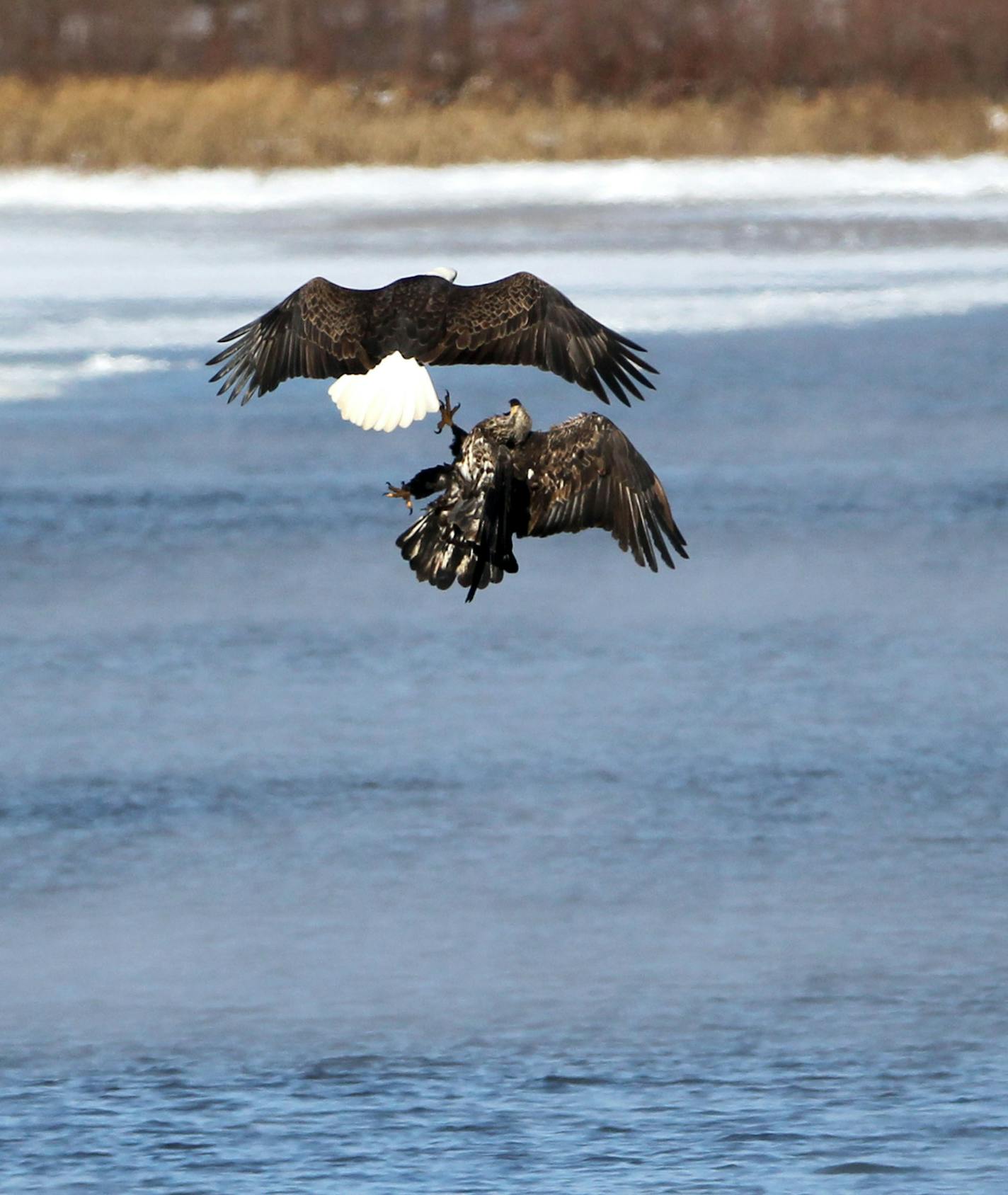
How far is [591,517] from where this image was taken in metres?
5.71

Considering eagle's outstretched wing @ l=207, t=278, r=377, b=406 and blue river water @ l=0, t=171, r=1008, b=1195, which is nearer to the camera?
eagle's outstretched wing @ l=207, t=278, r=377, b=406

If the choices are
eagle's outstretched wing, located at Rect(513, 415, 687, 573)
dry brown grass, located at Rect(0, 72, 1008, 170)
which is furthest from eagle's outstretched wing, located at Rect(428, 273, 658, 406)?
dry brown grass, located at Rect(0, 72, 1008, 170)

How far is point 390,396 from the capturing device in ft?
18.5

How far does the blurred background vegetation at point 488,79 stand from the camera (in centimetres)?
2680

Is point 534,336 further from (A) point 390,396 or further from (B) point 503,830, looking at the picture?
(B) point 503,830

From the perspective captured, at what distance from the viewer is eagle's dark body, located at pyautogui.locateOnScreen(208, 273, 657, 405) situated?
5906 mm

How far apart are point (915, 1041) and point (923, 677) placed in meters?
3.47

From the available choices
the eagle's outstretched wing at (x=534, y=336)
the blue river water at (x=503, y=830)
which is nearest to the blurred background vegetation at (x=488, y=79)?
the blue river water at (x=503, y=830)

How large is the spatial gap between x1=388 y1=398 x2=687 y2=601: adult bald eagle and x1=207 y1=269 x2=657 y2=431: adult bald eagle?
18 centimetres

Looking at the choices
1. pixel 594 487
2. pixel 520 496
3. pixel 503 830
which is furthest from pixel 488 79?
pixel 520 496

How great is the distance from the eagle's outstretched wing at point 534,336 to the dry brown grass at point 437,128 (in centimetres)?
2016

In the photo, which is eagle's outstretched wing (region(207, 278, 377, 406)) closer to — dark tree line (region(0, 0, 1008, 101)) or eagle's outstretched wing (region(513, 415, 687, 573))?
eagle's outstretched wing (region(513, 415, 687, 573))

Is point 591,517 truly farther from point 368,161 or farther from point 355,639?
point 368,161

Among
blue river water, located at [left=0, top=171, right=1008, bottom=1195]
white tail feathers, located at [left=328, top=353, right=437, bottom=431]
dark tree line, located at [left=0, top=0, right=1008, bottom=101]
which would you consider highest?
dark tree line, located at [left=0, top=0, right=1008, bottom=101]
